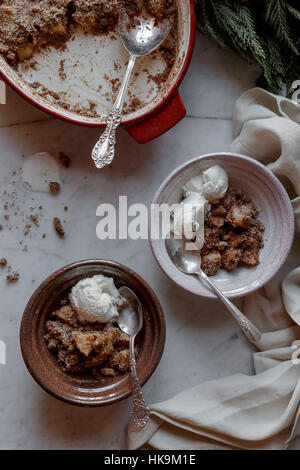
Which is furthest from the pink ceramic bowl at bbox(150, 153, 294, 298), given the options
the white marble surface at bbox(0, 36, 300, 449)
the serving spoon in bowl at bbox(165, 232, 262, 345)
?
the white marble surface at bbox(0, 36, 300, 449)

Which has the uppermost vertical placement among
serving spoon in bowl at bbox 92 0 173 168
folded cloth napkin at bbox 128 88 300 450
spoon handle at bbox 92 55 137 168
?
serving spoon in bowl at bbox 92 0 173 168

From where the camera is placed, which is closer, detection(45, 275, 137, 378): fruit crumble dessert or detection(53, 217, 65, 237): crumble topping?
detection(45, 275, 137, 378): fruit crumble dessert

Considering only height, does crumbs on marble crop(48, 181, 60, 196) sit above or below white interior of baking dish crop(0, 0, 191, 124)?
below

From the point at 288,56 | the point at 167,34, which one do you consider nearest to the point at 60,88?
the point at 167,34

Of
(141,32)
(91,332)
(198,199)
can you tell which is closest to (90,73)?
(141,32)

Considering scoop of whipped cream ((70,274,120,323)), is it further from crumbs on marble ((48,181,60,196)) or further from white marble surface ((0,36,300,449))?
crumbs on marble ((48,181,60,196))

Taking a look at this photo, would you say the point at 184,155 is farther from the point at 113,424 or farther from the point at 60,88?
the point at 113,424

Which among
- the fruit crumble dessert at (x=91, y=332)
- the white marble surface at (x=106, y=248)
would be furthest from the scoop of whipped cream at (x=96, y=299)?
the white marble surface at (x=106, y=248)
